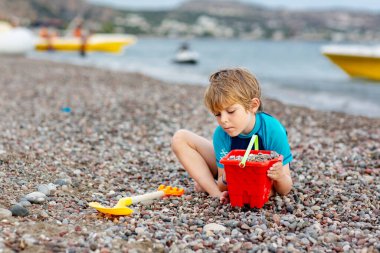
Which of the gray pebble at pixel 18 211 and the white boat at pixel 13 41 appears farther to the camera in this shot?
the white boat at pixel 13 41

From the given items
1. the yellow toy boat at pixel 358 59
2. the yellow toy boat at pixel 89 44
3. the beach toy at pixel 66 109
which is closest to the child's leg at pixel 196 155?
the beach toy at pixel 66 109

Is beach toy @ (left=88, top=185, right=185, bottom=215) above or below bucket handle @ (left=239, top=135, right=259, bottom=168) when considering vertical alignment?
below

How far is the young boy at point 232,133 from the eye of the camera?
3670mm

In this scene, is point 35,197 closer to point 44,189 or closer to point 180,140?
point 44,189

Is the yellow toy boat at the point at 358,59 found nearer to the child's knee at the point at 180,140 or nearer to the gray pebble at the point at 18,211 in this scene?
the child's knee at the point at 180,140

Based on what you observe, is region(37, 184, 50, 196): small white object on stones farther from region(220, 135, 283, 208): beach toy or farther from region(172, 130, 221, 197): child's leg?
region(220, 135, 283, 208): beach toy

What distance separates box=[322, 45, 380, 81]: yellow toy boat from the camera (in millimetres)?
16359

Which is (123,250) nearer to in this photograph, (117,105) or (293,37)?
(117,105)

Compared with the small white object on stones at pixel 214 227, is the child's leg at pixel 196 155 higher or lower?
higher

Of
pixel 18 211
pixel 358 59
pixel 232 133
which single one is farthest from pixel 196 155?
pixel 358 59

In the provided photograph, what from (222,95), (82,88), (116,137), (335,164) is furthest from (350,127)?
(82,88)

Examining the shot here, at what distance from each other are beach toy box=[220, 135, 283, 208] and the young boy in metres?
0.07

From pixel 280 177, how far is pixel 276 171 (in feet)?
0.45

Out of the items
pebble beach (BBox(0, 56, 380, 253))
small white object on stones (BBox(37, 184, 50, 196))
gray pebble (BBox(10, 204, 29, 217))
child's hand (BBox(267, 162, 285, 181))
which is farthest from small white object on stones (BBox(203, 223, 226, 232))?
small white object on stones (BBox(37, 184, 50, 196))
